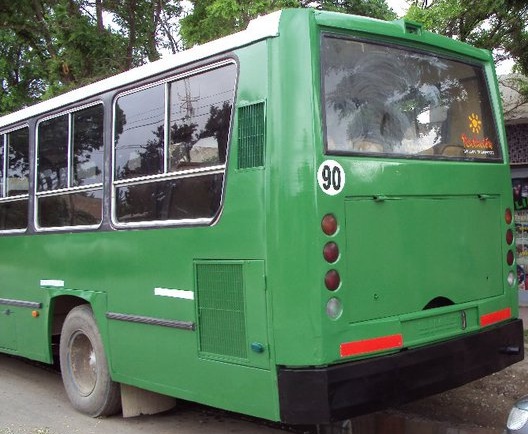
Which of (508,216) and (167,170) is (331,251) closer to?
(167,170)

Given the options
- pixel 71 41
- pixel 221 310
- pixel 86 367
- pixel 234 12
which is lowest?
pixel 86 367

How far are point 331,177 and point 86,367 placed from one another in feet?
10.2

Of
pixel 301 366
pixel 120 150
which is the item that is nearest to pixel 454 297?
pixel 301 366

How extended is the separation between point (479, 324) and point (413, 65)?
1.89 metres

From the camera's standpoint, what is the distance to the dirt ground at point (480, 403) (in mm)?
4941

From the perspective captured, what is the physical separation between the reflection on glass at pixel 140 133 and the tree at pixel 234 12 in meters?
4.29

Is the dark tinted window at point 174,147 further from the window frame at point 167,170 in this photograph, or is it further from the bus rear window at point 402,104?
the bus rear window at point 402,104

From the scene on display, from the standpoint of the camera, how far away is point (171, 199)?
14.3 feet

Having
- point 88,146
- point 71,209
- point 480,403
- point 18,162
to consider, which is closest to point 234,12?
point 18,162

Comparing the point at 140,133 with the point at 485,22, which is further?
the point at 485,22

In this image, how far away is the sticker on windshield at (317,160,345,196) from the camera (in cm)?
359

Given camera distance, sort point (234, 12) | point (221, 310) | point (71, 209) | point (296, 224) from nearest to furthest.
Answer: point (296, 224) < point (221, 310) < point (71, 209) < point (234, 12)

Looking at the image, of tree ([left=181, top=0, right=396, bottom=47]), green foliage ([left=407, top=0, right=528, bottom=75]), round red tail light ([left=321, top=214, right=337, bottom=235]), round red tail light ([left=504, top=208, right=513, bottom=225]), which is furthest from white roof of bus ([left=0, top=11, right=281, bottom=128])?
green foliage ([left=407, top=0, right=528, bottom=75])

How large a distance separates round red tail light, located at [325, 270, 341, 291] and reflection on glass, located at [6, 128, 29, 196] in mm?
3708
